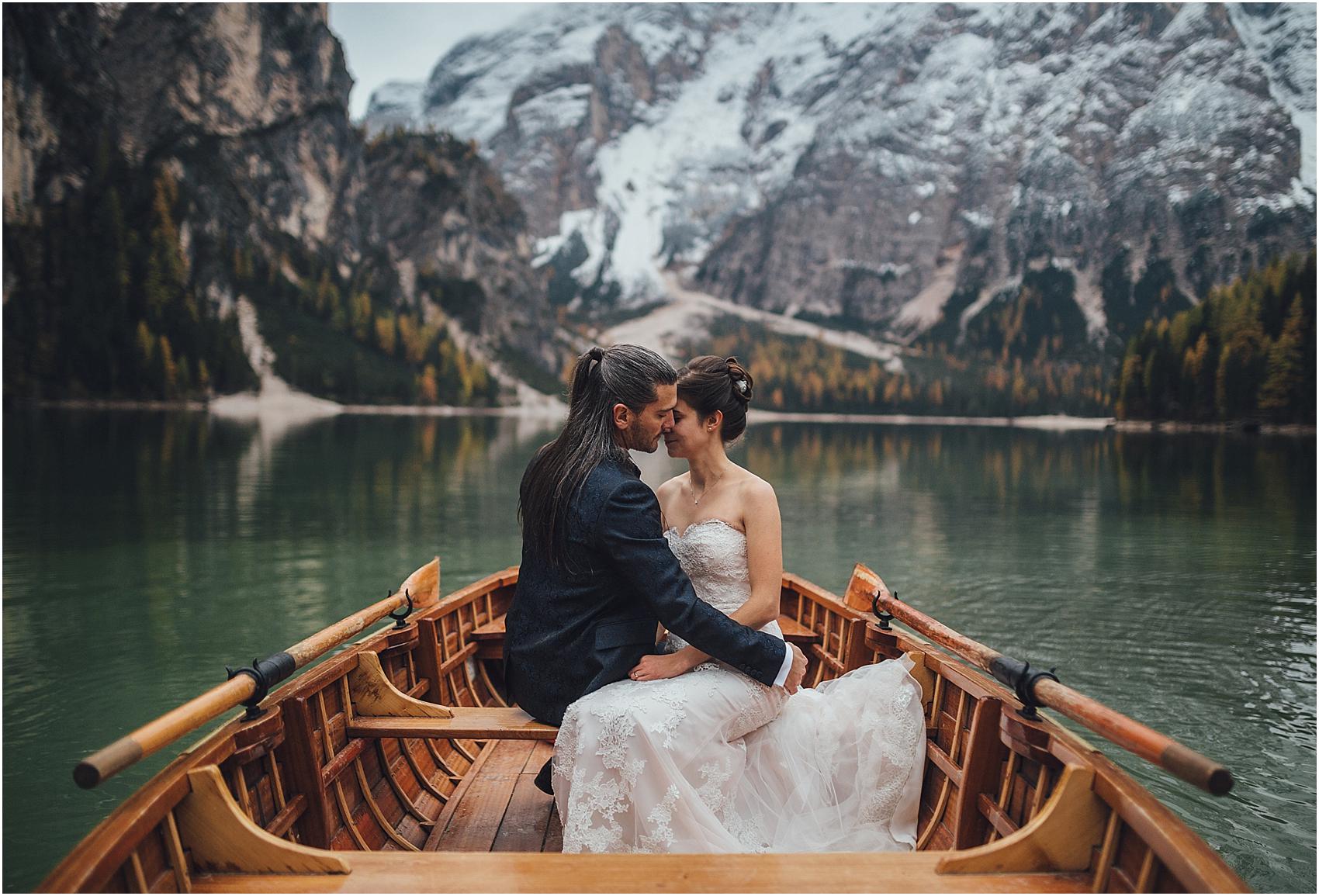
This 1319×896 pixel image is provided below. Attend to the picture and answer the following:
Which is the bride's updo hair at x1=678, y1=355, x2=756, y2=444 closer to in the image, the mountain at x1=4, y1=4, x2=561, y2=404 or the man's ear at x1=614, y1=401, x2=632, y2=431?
the man's ear at x1=614, y1=401, x2=632, y2=431

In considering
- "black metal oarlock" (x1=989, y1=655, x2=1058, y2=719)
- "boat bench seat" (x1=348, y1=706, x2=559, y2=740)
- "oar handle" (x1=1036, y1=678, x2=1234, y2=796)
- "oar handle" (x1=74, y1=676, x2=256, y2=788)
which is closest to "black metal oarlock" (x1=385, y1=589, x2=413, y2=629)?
"boat bench seat" (x1=348, y1=706, x2=559, y2=740)

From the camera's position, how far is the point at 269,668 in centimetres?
385

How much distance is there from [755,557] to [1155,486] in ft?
122

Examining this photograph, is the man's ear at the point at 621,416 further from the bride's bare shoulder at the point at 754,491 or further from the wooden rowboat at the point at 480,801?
the wooden rowboat at the point at 480,801

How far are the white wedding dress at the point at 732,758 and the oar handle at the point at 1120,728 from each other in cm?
44

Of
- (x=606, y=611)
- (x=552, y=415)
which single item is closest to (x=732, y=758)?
(x=606, y=611)

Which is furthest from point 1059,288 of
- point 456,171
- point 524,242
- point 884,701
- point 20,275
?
point 884,701

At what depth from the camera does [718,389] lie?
173 inches

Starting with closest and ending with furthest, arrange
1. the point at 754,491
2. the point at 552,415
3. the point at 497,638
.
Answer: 1. the point at 754,491
2. the point at 497,638
3. the point at 552,415

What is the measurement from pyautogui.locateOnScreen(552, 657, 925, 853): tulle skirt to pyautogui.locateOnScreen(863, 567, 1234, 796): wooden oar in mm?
424

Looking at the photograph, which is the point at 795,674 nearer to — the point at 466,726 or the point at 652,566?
the point at 652,566

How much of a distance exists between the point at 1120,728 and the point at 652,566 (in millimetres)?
1786

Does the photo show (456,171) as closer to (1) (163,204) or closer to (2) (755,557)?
(1) (163,204)

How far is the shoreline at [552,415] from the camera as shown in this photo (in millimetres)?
79812
